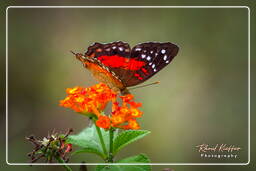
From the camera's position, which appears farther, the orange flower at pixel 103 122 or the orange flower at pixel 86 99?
the orange flower at pixel 86 99

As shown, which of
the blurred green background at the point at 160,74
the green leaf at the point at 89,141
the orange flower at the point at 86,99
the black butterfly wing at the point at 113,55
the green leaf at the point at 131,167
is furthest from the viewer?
the blurred green background at the point at 160,74

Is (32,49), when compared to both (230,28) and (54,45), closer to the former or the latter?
(54,45)

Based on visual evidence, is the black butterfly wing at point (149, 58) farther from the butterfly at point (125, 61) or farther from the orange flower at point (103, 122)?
the orange flower at point (103, 122)

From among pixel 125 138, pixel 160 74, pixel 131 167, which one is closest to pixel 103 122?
pixel 125 138

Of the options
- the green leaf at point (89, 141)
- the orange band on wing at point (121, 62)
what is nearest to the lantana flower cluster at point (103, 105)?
the green leaf at point (89, 141)

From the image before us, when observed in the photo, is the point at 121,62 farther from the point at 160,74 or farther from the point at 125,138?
the point at 160,74

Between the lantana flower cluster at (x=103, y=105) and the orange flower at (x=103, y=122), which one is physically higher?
the lantana flower cluster at (x=103, y=105)
